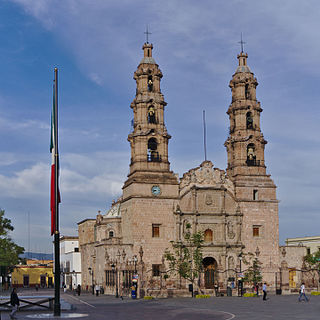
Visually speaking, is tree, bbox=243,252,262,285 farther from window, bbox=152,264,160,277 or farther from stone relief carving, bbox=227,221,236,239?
window, bbox=152,264,160,277

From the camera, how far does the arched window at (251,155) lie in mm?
68688

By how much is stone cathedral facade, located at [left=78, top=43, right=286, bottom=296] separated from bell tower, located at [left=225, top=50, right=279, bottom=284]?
0.12 m

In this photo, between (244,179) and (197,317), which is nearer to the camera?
(197,317)

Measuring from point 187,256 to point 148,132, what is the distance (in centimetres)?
1451

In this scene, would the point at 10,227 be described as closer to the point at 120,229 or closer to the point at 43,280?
the point at 120,229

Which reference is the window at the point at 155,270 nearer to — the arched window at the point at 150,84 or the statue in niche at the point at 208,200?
the statue in niche at the point at 208,200

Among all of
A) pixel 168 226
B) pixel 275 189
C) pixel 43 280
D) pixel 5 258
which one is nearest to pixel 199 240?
pixel 168 226

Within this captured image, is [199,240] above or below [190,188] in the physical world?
below

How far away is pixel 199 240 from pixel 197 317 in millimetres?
28767

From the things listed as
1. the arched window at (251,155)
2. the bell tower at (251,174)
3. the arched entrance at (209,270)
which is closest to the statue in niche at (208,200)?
the bell tower at (251,174)

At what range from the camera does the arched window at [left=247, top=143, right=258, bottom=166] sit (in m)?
68.7

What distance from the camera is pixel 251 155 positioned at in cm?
6925

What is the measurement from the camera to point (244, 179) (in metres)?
67.2

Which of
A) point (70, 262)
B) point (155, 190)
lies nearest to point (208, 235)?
point (155, 190)
